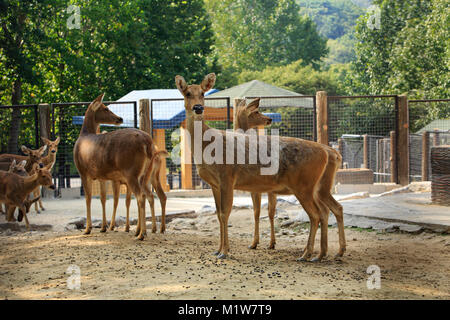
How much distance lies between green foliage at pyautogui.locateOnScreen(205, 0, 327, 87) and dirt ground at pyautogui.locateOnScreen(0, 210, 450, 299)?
49.3 meters

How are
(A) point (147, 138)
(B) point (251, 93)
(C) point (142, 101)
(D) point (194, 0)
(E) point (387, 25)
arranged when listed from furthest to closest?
(E) point (387, 25)
(D) point (194, 0)
(B) point (251, 93)
(C) point (142, 101)
(A) point (147, 138)

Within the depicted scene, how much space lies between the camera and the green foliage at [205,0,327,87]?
6081cm

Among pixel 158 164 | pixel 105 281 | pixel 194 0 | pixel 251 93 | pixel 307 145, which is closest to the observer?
pixel 105 281

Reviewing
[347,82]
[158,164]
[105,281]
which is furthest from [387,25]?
[105,281]

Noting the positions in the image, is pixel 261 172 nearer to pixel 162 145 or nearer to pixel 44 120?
pixel 44 120

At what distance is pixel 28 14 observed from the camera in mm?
20969

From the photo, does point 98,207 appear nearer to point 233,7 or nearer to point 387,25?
point 387,25

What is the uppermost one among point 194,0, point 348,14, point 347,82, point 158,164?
point 348,14

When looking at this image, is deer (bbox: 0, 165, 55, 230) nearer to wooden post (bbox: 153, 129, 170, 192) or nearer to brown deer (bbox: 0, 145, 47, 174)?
brown deer (bbox: 0, 145, 47, 174)

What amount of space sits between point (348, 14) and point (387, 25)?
322ft

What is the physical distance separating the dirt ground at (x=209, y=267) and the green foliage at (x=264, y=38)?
49322 millimetres

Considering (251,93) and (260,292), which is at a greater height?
(251,93)

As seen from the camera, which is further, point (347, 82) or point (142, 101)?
point (347, 82)

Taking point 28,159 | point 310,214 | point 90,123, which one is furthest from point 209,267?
point 28,159
